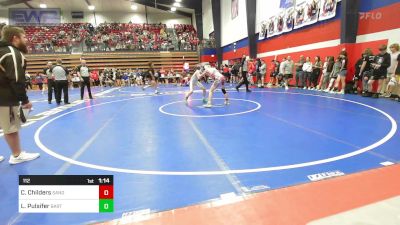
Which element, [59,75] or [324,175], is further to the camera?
[59,75]

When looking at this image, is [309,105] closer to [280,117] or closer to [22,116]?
[280,117]

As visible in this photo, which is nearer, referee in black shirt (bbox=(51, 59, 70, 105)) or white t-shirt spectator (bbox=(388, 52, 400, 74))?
white t-shirt spectator (bbox=(388, 52, 400, 74))

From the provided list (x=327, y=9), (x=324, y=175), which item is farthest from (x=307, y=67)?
(x=324, y=175)

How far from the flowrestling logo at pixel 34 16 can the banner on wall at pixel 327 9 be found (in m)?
30.3

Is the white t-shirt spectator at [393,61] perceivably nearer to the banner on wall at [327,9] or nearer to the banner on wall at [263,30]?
the banner on wall at [327,9]

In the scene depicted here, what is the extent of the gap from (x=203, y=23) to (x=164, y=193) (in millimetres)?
31003

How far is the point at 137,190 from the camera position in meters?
3.04

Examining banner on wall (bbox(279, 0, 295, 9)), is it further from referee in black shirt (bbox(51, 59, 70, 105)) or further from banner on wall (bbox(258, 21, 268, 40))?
referee in black shirt (bbox(51, 59, 70, 105))
